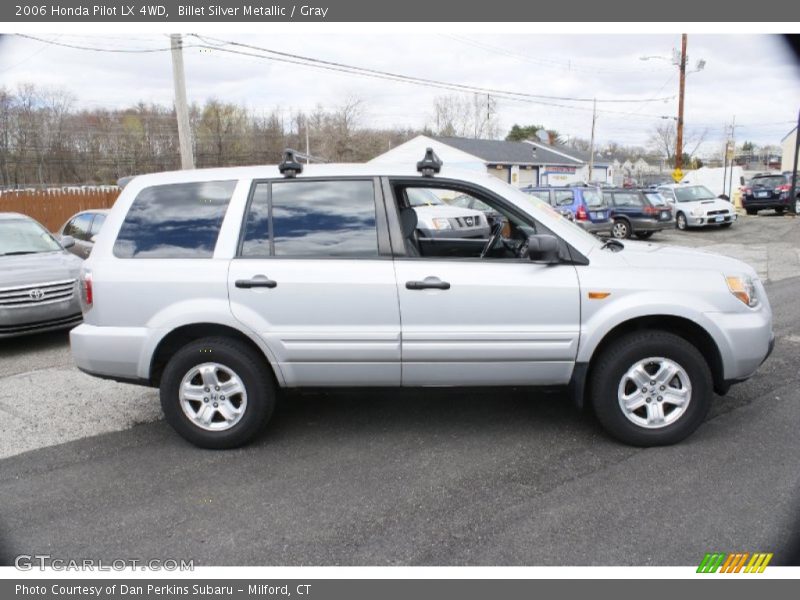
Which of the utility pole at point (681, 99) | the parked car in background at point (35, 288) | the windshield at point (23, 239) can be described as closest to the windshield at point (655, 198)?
the utility pole at point (681, 99)

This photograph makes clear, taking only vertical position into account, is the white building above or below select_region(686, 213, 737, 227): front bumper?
above

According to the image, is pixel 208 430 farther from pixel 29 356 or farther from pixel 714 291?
pixel 29 356

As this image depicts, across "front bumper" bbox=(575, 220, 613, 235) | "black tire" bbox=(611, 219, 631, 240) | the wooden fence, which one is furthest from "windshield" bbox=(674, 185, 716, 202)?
the wooden fence

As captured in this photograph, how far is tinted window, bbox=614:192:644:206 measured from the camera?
18994mm

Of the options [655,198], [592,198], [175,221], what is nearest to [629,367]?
[175,221]

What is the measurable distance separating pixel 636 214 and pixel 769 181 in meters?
11.6

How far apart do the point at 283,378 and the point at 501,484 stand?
61.8 inches

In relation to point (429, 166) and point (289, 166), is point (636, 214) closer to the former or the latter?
point (429, 166)

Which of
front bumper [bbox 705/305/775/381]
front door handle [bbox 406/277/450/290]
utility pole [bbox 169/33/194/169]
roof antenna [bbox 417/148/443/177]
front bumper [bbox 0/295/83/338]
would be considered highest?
utility pole [bbox 169/33/194/169]

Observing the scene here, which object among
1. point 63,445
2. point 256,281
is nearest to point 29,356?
point 63,445

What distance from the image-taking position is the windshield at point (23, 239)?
7852mm

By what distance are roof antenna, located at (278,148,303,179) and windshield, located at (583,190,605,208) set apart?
15.0m

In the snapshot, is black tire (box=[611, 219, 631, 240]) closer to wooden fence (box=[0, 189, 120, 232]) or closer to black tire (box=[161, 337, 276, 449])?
wooden fence (box=[0, 189, 120, 232])

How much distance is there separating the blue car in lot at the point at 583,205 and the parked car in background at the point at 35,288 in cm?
1326
